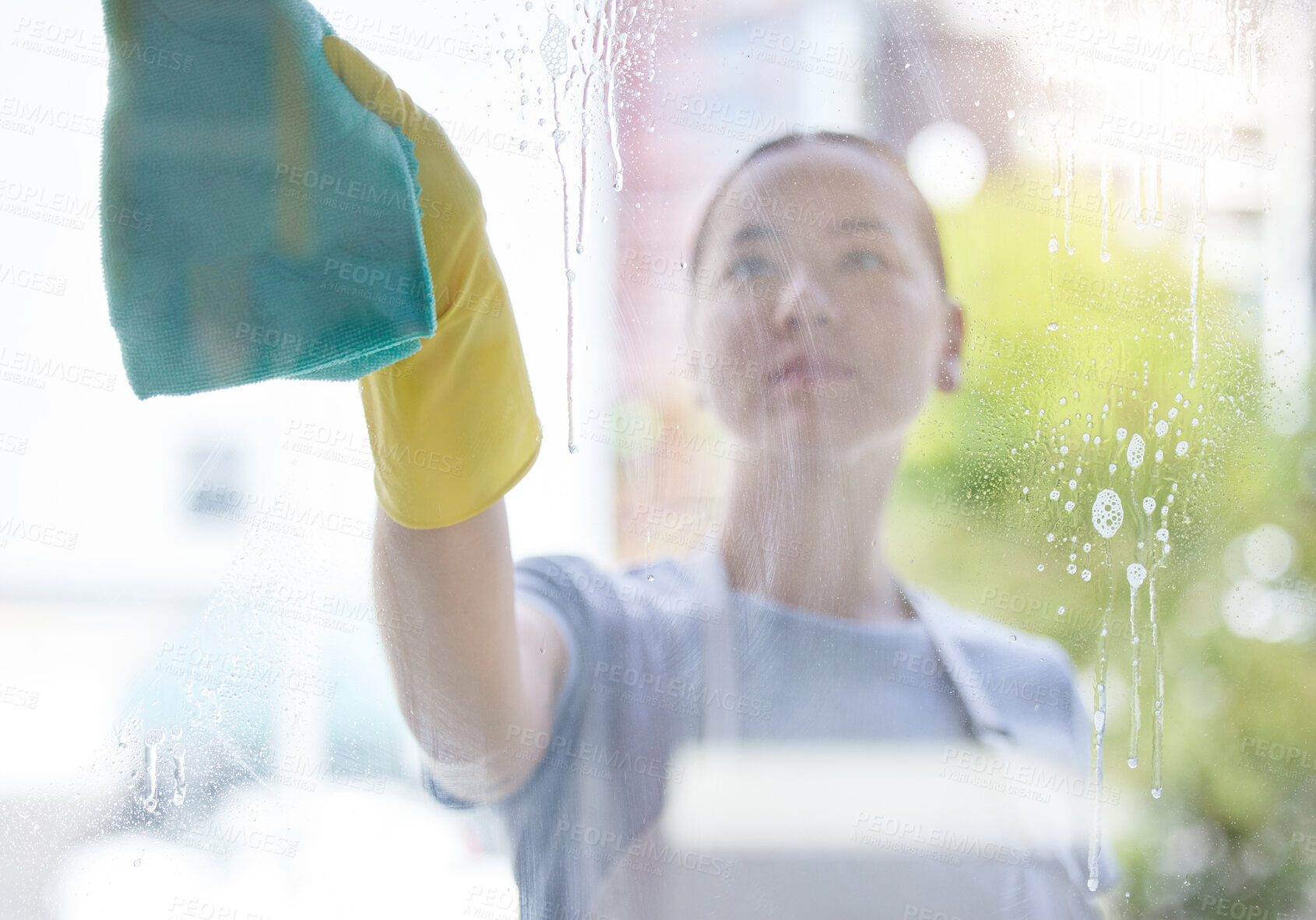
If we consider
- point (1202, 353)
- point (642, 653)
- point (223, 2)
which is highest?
point (223, 2)

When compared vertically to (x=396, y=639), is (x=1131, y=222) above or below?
above

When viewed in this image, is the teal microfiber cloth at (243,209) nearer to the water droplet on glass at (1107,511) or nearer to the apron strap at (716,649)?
the apron strap at (716,649)

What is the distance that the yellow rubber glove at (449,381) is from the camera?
42 cm

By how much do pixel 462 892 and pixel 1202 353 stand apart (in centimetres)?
54

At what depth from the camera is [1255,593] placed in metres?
0.56

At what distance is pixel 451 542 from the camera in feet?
1.43

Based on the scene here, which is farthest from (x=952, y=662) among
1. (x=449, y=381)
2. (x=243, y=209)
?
(x=243, y=209)

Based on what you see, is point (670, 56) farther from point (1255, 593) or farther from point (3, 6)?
point (1255, 593)

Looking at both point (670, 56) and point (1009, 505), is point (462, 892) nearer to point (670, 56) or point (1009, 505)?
point (1009, 505)

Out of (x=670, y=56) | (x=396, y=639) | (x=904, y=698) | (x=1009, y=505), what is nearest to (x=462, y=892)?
(x=396, y=639)

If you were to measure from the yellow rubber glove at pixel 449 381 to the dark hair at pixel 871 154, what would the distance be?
157 mm

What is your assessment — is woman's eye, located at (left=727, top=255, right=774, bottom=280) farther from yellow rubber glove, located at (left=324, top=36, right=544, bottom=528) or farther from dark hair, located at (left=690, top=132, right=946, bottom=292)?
yellow rubber glove, located at (left=324, top=36, right=544, bottom=528)

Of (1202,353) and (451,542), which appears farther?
(1202,353)

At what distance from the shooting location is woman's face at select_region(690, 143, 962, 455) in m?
0.51
